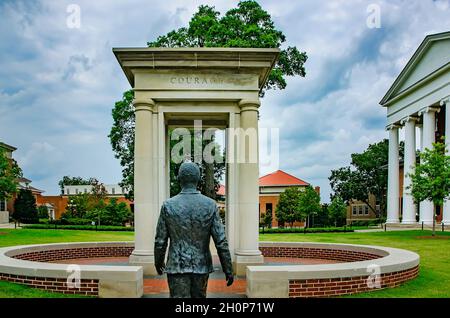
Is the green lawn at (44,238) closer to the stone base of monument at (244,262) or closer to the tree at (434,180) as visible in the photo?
the stone base of monument at (244,262)

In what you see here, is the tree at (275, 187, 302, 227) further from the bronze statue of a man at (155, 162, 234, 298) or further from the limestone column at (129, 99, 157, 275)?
the bronze statue of a man at (155, 162, 234, 298)

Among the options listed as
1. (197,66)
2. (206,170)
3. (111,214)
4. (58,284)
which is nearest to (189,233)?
(58,284)

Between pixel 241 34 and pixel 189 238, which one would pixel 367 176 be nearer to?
pixel 241 34

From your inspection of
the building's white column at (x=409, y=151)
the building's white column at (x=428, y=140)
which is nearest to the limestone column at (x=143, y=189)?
the building's white column at (x=428, y=140)

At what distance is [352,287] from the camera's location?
900 centimetres

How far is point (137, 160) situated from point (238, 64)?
3654 mm

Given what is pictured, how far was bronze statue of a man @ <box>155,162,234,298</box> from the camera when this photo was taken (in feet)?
18.2

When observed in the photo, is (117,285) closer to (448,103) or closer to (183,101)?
(183,101)

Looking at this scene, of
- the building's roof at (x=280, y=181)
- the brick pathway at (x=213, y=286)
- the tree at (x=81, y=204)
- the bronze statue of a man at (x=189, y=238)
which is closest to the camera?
the bronze statue of a man at (x=189, y=238)

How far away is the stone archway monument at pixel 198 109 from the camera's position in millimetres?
12086

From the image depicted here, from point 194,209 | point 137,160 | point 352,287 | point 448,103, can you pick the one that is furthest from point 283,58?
point 194,209

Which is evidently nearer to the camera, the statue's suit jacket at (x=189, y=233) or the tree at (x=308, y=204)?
the statue's suit jacket at (x=189, y=233)

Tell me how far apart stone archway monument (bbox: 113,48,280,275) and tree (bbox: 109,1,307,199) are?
21048 mm

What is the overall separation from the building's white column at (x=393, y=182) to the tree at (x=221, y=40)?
17.9m
